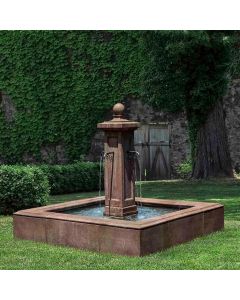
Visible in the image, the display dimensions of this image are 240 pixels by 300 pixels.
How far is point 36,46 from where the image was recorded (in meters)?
19.9

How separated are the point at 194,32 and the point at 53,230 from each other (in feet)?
28.0

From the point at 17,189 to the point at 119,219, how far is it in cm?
352

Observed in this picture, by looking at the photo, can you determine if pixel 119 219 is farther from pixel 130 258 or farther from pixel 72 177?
pixel 72 177

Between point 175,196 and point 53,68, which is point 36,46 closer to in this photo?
point 53,68

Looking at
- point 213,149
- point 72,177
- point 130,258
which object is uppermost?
point 213,149

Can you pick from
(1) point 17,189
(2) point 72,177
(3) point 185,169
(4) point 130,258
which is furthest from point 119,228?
(3) point 185,169

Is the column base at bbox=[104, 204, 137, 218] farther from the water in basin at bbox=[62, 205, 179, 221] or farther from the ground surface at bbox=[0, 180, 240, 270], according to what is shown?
the ground surface at bbox=[0, 180, 240, 270]

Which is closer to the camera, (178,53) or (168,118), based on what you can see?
(178,53)

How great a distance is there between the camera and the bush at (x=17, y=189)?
10.7m

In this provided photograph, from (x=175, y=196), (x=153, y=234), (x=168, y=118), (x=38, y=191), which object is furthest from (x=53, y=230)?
(x=168, y=118)

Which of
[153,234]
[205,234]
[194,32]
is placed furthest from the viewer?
[194,32]

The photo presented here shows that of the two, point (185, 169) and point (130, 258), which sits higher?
point (185, 169)

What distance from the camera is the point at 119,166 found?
7879 mm

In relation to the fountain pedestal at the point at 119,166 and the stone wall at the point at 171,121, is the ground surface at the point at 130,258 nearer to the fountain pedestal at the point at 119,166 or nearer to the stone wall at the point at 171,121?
the fountain pedestal at the point at 119,166
